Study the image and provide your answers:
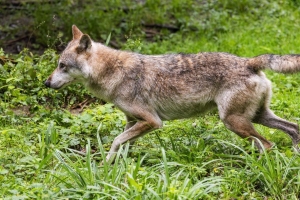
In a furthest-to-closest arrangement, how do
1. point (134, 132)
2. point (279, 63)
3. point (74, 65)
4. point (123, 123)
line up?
point (123, 123), point (74, 65), point (134, 132), point (279, 63)

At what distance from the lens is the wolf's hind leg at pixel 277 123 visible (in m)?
7.83

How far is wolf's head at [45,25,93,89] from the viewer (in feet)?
26.2

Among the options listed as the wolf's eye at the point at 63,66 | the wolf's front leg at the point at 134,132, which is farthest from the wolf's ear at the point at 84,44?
the wolf's front leg at the point at 134,132

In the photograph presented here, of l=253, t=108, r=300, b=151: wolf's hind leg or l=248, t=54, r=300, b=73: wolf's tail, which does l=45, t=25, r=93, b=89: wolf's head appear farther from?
l=253, t=108, r=300, b=151: wolf's hind leg

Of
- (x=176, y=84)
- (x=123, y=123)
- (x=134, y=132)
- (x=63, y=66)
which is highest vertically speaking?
(x=63, y=66)

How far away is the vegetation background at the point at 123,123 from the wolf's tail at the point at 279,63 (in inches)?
36.2

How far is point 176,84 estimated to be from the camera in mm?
7891

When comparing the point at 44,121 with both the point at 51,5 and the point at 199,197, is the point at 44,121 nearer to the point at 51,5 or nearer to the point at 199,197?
the point at 199,197

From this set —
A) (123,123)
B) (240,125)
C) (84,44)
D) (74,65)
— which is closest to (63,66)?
(74,65)

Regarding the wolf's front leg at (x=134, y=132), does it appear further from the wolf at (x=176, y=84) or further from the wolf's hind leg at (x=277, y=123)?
the wolf's hind leg at (x=277, y=123)

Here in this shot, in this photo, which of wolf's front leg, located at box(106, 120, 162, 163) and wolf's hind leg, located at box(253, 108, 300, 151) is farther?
wolf's hind leg, located at box(253, 108, 300, 151)

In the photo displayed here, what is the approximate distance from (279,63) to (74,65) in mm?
2537

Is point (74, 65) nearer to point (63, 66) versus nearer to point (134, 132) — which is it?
point (63, 66)

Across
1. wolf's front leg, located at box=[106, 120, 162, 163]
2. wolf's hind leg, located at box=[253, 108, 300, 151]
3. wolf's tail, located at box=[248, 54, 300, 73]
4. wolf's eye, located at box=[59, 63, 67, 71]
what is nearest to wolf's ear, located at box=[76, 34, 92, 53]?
wolf's eye, located at box=[59, 63, 67, 71]
